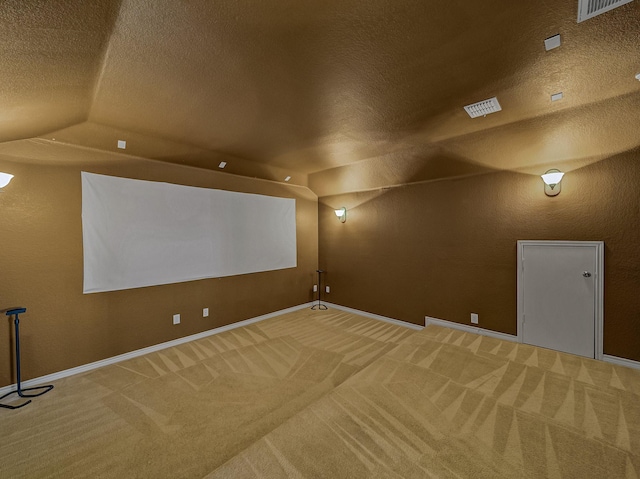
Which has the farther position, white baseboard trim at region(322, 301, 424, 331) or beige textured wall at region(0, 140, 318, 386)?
white baseboard trim at region(322, 301, 424, 331)

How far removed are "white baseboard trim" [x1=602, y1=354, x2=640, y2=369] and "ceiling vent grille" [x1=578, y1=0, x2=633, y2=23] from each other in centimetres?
349

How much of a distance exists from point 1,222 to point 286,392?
3.39m

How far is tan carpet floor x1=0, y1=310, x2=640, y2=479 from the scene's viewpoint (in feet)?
5.65

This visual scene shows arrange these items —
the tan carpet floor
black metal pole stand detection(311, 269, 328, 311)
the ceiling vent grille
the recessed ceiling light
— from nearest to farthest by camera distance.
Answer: the ceiling vent grille < the recessed ceiling light < the tan carpet floor < black metal pole stand detection(311, 269, 328, 311)

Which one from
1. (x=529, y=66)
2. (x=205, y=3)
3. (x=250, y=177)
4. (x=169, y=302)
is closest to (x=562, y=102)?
(x=529, y=66)

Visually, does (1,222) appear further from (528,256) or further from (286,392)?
(528,256)

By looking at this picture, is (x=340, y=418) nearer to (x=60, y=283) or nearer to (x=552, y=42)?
(x=552, y=42)

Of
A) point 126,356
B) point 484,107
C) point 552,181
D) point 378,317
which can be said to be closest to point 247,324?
point 126,356

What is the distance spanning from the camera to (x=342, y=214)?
5441 mm

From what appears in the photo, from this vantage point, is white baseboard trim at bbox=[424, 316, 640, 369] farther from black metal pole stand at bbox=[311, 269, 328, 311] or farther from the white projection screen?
the white projection screen

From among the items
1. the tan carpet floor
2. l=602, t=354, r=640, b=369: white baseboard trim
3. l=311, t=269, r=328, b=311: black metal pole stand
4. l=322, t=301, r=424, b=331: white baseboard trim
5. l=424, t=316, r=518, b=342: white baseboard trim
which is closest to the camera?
the tan carpet floor

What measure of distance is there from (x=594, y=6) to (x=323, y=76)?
1.56 metres

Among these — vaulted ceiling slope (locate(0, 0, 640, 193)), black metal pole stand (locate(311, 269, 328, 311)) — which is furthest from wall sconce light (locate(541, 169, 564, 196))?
black metal pole stand (locate(311, 269, 328, 311))

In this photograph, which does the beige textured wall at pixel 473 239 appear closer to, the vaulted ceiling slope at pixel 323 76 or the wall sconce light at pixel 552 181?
the wall sconce light at pixel 552 181
